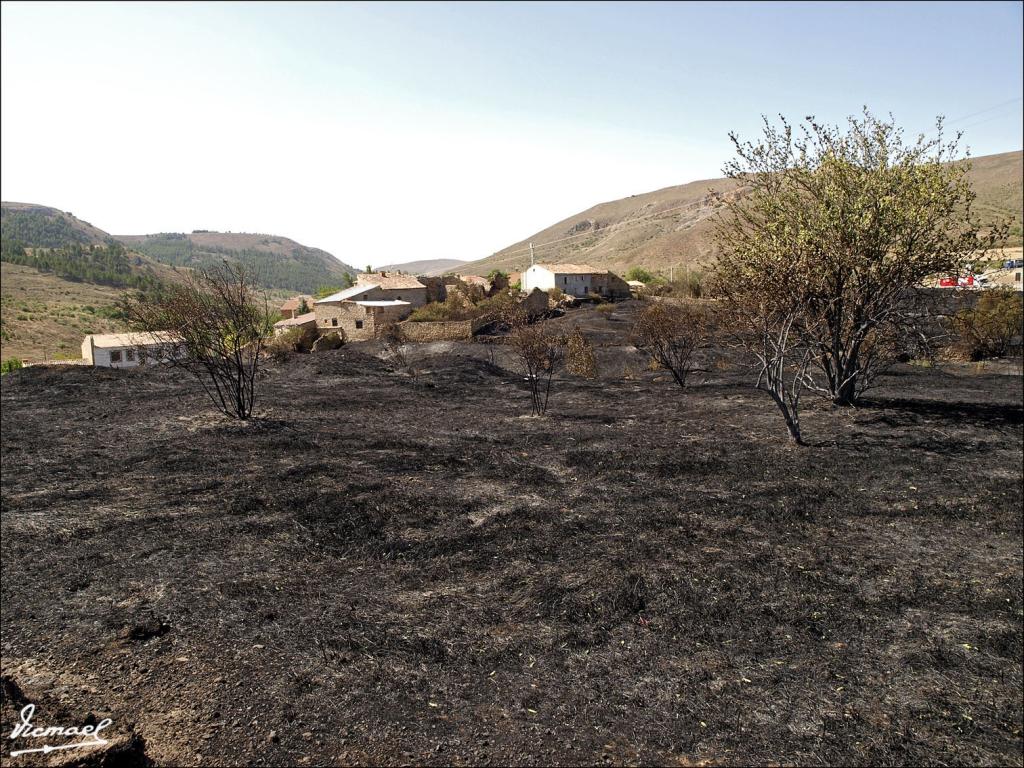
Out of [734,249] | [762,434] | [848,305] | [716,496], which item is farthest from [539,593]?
[848,305]

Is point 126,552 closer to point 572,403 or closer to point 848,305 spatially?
point 572,403

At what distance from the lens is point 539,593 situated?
26.5ft

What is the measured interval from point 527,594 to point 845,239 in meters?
13.9

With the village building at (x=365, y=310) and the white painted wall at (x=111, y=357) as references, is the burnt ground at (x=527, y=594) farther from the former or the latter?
the white painted wall at (x=111, y=357)

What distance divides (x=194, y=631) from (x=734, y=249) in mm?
16455

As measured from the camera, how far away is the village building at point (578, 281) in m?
56.1

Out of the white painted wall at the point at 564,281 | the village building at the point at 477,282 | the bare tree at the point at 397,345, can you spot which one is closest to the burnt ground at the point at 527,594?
the bare tree at the point at 397,345

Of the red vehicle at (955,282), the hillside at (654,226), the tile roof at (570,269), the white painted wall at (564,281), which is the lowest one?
the red vehicle at (955,282)

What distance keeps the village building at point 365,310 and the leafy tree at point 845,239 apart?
2783 cm

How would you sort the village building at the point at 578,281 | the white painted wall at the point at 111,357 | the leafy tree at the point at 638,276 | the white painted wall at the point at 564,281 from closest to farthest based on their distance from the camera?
1. the white painted wall at the point at 111,357
2. the white painted wall at the point at 564,281
3. the village building at the point at 578,281
4. the leafy tree at the point at 638,276

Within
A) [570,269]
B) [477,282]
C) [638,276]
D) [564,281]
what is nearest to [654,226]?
[638,276]

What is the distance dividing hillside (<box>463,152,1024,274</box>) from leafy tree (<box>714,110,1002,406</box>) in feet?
137

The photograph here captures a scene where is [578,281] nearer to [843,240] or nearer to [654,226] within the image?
→ [843,240]

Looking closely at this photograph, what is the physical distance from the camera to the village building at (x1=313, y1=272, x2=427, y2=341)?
41031 mm
